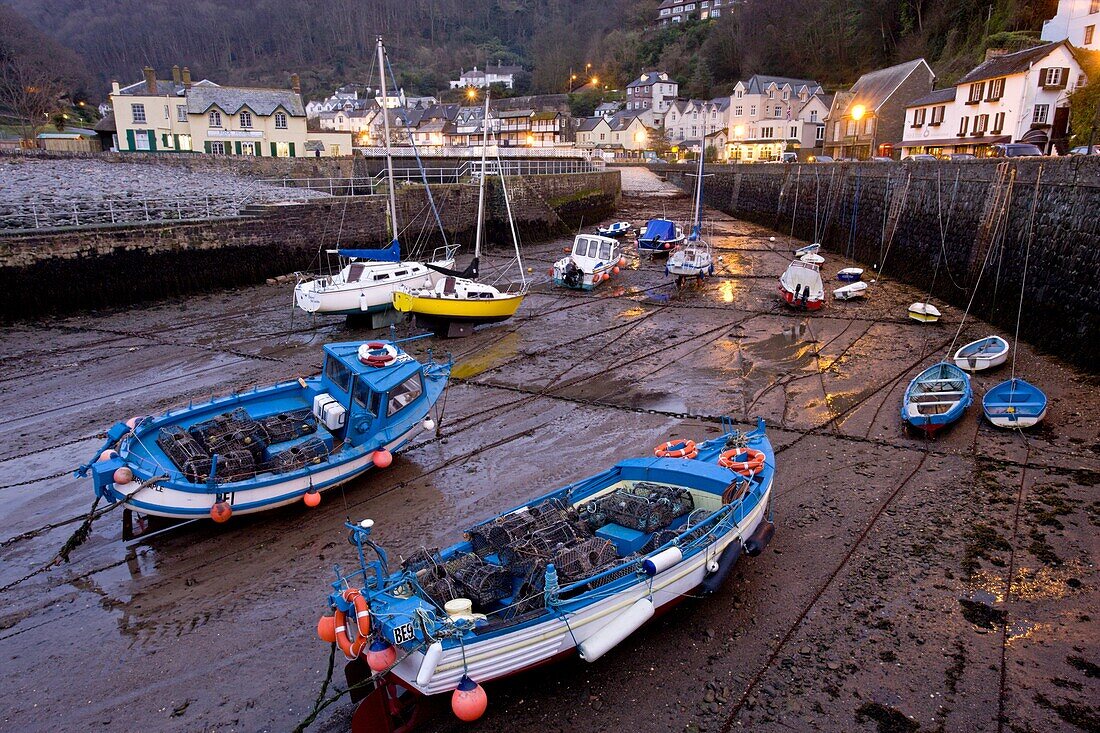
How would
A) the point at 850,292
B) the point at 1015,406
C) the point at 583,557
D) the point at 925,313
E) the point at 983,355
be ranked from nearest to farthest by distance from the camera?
the point at 583,557 < the point at 1015,406 < the point at 983,355 < the point at 925,313 < the point at 850,292

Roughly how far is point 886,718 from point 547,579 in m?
3.33

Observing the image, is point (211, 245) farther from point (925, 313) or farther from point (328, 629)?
point (925, 313)

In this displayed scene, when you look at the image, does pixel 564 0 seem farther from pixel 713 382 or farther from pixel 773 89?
pixel 713 382

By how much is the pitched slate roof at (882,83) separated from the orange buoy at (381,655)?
180 ft

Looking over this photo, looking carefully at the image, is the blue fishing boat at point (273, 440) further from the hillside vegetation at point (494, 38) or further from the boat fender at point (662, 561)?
the hillside vegetation at point (494, 38)

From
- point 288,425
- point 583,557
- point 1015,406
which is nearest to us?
point 583,557

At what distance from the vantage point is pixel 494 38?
13375 centimetres

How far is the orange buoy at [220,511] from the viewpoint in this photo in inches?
335

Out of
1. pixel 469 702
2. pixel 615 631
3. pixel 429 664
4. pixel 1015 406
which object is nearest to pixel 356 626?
pixel 429 664

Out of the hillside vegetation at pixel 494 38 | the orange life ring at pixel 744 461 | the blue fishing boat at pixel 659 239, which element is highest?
the hillside vegetation at pixel 494 38

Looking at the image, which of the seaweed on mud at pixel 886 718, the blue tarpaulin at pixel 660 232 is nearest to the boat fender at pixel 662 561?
the seaweed on mud at pixel 886 718

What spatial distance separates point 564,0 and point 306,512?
504 ft

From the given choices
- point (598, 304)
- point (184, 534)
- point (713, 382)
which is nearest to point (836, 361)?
point (713, 382)

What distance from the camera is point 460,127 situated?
80.5m
